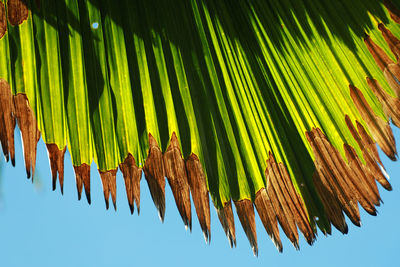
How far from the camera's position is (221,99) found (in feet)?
3.86

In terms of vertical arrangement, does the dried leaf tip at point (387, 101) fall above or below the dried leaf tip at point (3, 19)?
below

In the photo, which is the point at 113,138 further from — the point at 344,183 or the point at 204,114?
the point at 344,183

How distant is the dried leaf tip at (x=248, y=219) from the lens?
1129mm

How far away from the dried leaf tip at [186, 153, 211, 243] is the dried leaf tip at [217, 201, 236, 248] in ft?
0.19

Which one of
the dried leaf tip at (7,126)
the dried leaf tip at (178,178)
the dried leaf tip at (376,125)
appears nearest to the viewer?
the dried leaf tip at (7,126)

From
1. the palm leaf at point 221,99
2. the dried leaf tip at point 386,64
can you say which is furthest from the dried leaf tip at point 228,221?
the dried leaf tip at point 386,64

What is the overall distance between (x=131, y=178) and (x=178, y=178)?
0.13 m

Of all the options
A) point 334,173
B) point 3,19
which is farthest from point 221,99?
point 3,19

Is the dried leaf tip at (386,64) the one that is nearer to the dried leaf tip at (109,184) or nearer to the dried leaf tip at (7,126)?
the dried leaf tip at (109,184)

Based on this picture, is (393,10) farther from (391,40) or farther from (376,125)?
(376,125)

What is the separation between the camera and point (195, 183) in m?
1.10

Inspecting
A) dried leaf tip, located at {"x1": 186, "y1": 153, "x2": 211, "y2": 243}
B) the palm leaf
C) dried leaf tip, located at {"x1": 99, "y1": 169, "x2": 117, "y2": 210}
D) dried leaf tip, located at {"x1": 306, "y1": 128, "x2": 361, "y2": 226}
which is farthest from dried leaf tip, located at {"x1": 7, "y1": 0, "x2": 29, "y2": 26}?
dried leaf tip, located at {"x1": 306, "y1": 128, "x2": 361, "y2": 226}

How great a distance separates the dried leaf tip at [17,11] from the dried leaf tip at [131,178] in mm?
454

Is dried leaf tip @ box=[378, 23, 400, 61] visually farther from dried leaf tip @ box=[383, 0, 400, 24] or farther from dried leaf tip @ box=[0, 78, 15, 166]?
dried leaf tip @ box=[0, 78, 15, 166]
